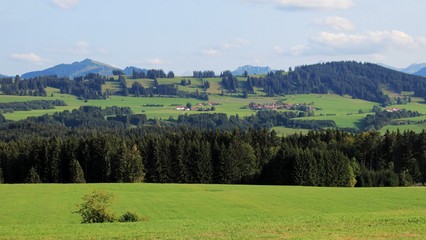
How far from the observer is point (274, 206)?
6912 centimetres

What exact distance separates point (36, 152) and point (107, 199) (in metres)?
75.9

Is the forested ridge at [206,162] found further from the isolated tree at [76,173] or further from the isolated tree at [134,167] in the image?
the isolated tree at [76,173]

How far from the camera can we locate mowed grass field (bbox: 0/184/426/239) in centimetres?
3738

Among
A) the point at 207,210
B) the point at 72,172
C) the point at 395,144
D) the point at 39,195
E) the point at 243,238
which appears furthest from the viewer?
the point at 395,144

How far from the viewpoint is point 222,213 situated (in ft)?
205

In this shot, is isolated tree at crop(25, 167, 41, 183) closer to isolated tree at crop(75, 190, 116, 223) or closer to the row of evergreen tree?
the row of evergreen tree

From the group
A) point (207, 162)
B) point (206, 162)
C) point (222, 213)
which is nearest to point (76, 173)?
point (206, 162)

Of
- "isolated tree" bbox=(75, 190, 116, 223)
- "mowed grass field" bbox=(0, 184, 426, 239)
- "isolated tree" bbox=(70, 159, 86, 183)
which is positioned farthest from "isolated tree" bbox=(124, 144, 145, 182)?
"isolated tree" bbox=(75, 190, 116, 223)

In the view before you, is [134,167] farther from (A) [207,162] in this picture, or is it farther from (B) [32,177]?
(B) [32,177]

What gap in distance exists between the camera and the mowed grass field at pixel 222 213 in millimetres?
37375

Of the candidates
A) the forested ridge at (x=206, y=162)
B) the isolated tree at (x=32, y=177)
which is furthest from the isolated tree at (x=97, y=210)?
the isolated tree at (x=32, y=177)

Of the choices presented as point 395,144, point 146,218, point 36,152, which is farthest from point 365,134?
point 146,218

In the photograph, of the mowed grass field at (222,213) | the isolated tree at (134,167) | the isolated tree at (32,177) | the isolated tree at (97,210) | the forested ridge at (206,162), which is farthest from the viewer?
the isolated tree at (134,167)

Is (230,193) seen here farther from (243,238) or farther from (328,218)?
(243,238)
